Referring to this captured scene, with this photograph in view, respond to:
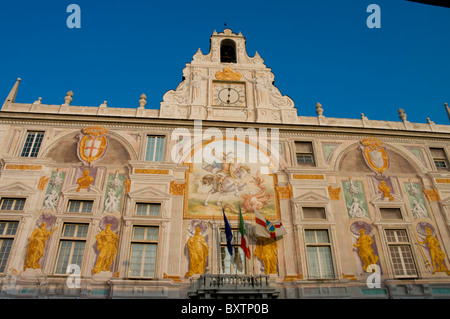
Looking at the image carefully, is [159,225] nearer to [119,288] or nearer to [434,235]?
[119,288]

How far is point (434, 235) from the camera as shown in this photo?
19.9m

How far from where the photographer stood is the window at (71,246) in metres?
17.4

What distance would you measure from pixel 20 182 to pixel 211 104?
11.5 meters

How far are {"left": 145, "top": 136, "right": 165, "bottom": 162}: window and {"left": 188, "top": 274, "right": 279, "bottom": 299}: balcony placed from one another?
715 centimetres

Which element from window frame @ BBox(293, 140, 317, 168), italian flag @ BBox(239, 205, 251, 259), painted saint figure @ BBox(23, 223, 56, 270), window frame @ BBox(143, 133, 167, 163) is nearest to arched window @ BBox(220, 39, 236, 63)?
window frame @ BBox(293, 140, 317, 168)

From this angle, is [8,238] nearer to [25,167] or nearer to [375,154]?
[25,167]

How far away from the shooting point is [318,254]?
1867 centimetres

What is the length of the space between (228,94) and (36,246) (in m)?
13.9

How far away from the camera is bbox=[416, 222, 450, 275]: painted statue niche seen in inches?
742

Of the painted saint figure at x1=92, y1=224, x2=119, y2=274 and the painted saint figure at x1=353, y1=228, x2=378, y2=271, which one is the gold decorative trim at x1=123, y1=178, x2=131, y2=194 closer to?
the painted saint figure at x1=92, y1=224, x2=119, y2=274

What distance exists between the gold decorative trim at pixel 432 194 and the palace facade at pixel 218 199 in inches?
2.7

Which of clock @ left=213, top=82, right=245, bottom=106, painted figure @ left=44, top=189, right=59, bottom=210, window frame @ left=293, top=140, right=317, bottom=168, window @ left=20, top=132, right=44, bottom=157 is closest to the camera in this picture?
painted figure @ left=44, top=189, right=59, bottom=210

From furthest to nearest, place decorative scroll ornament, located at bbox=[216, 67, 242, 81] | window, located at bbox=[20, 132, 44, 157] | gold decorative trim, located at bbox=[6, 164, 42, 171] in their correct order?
decorative scroll ornament, located at bbox=[216, 67, 242, 81] → window, located at bbox=[20, 132, 44, 157] → gold decorative trim, located at bbox=[6, 164, 42, 171]
